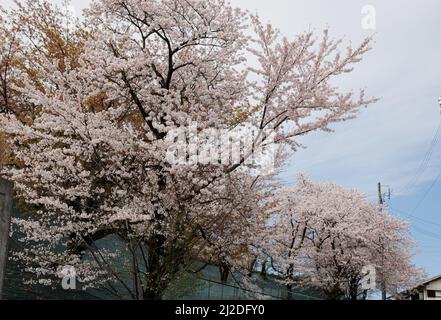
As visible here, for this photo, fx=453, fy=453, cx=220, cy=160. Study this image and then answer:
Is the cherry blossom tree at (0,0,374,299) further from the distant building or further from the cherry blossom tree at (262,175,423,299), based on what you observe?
the distant building

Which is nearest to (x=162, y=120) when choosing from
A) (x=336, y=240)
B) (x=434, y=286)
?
(x=336, y=240)

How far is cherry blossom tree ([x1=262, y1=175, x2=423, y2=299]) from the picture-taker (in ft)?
89.4

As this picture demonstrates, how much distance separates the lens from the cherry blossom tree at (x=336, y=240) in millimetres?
27250

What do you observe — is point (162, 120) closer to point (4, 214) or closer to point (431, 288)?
point (4, 214)

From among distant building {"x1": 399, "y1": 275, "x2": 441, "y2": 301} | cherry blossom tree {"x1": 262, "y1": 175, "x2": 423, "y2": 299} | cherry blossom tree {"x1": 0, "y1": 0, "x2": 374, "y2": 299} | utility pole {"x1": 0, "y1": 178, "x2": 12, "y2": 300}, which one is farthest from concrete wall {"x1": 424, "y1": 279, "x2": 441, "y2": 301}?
utility pole {"x1": 0, "y1": 178, "x2": 12, "y2": 300}

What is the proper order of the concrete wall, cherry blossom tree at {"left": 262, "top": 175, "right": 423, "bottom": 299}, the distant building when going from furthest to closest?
the concrete wall, the distant building, cherry blossom tree at {"left": 262, "top": 175, "right": 423, "bottom": 299}

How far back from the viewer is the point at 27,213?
1617 centimetres

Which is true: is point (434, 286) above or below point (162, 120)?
below

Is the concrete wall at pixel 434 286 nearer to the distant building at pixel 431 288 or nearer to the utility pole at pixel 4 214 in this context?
the distant building at pixel 431 288

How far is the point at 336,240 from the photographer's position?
2867cm

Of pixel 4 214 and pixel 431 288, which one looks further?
pixel 431 288

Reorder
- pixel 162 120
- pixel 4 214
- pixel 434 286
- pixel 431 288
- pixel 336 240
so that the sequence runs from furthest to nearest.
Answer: pixel 431 288, pixel 434 286, pixel 336 240, pixel 162 120, pixel 4 214
